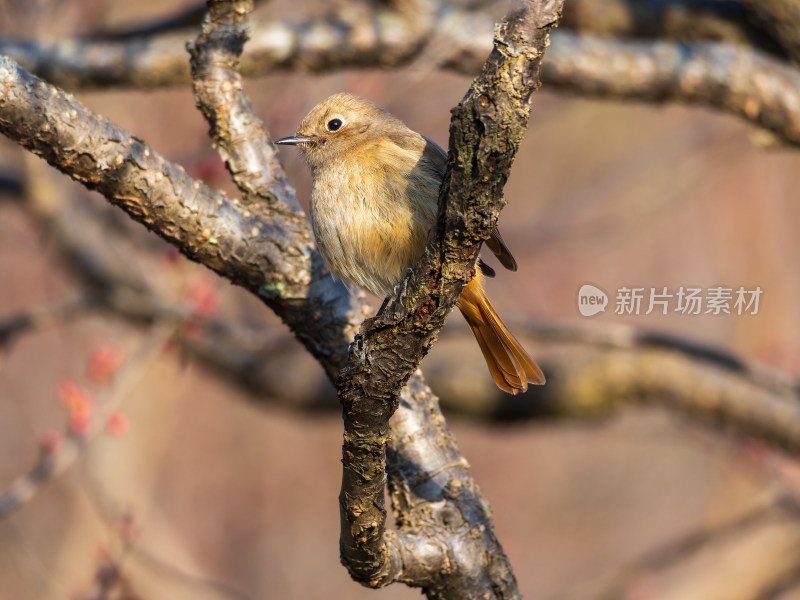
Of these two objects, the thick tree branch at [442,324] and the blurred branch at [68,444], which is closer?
the thick tree branch at [442,324]

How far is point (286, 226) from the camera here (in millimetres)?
2607

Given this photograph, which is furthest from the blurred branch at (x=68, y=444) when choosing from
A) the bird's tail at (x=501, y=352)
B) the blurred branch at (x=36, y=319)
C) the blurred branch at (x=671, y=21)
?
the blurred branch at (x=671, y=21)

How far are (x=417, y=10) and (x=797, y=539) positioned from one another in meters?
3.51

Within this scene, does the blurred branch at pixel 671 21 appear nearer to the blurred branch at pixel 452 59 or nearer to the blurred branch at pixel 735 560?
the blurred branch at pixel 452 59

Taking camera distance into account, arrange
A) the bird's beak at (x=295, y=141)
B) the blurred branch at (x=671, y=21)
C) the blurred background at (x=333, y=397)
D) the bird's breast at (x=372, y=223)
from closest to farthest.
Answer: the bird's breast at (x=372, y=223), the bird's beak at (x=295, y=141), the blurred branch at (x=671, y=21), the blurred background at (x=333, y=397)

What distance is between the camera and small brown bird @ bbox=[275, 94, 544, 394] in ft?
8.52

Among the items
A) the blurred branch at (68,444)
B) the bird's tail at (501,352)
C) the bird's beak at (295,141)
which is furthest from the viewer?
the bird's beak at (295,141)

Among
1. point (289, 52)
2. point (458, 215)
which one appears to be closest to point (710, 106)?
point (289, 52)
